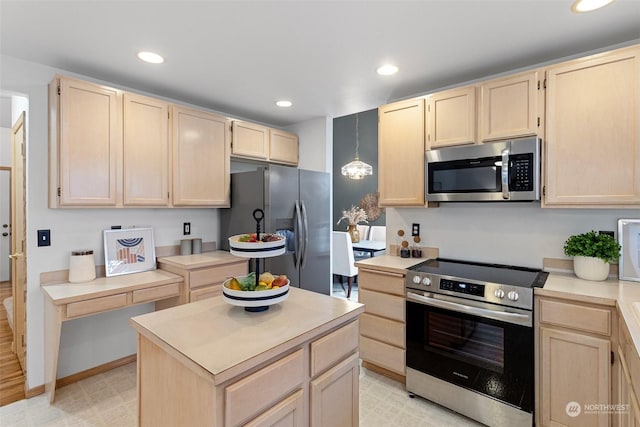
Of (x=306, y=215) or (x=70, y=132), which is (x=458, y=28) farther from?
(x=70, y=132)

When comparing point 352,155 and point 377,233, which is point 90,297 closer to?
point 377,233

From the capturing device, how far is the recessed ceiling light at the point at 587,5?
164cm

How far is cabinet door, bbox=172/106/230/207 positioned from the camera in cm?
288

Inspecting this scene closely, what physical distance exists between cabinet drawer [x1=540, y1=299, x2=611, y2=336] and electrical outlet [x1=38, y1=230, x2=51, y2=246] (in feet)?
11.4

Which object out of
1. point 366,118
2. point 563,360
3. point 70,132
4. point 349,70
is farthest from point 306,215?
point 366,118

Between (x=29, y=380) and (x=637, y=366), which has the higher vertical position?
(x=637, y=366)

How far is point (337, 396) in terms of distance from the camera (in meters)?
1.49

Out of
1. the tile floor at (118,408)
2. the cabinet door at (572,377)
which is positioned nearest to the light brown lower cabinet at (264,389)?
the tile floor at (118,408)

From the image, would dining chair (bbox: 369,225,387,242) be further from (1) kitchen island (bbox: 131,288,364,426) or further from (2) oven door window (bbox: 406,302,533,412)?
(1) kitchen island (bbox: 131,288,364,426)

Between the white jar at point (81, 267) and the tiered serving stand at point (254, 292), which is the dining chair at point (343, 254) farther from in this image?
the tiered serving stand at point (254, 292)

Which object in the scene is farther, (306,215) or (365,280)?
(306,215)

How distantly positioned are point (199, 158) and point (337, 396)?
242 centimetres

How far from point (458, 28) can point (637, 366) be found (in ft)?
6.13

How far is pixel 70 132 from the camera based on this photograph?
7.53 ft
